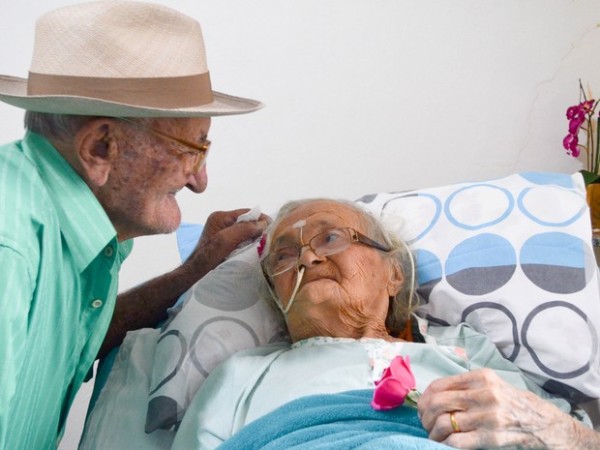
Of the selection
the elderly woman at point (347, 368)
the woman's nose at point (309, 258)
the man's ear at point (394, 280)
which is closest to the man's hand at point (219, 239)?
the elderly woman at point (347, 368)

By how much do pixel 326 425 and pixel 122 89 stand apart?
684mm

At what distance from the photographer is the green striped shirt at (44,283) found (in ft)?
3.68

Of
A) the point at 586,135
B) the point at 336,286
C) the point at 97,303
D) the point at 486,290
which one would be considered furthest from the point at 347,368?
the point at 586,135

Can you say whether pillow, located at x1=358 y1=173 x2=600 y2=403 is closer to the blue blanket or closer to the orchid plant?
the blue blanket

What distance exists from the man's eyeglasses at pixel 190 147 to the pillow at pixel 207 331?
48cm

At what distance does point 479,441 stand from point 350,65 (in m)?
1.57

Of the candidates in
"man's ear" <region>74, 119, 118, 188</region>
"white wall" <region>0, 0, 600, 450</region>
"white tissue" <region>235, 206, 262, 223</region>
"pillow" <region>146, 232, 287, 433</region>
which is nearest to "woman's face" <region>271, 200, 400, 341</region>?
"pillow" <region>146, 232, 287, 433</region>

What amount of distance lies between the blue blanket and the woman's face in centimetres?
30

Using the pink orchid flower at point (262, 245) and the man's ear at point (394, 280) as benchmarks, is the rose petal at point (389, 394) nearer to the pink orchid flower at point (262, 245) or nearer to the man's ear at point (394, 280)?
the man's ear at point (394, 280)

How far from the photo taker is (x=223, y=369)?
1.61 m

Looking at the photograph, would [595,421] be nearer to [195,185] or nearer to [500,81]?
[195,185]

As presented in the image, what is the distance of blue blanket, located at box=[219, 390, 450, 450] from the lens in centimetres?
121

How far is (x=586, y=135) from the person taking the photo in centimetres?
257

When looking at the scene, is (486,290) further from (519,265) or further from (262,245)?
(262,245)
